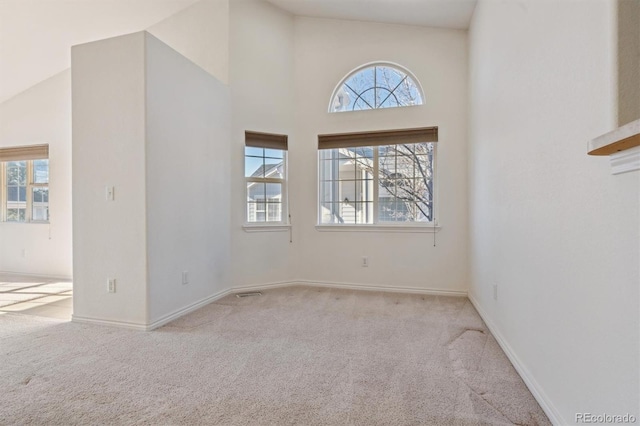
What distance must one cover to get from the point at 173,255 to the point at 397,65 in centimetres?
344

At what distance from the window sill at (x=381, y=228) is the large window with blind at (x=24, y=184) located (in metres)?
4.32

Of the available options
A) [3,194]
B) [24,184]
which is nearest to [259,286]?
[24,184]

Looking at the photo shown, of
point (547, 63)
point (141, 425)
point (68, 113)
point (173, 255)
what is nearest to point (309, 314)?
point (173, 255)

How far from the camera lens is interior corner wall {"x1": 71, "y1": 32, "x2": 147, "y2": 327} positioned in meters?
2.73

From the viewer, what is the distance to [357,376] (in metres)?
1.96

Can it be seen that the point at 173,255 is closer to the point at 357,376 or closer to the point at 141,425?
the point at 141,425

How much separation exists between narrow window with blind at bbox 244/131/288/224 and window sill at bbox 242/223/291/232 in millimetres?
76

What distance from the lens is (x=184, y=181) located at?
10.4ft

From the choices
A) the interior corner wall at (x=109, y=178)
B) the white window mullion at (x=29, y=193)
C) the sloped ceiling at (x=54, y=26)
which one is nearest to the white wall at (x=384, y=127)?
the sloped ceiling at (x=54, y=26)

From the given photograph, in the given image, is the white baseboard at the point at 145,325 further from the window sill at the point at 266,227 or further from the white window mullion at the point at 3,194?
the white window mullion at the point at 3,194

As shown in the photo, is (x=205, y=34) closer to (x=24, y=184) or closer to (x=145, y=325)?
(x=145, y=325)

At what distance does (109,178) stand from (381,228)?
2.97 meters

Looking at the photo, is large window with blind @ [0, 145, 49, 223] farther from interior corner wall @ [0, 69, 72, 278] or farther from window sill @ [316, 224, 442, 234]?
window sill @ [316, 224, 442, 234]

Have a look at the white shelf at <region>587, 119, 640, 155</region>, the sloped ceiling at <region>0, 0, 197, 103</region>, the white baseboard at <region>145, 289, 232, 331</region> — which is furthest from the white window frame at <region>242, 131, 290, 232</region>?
the white shelf at <region>587, 119, 640, 155</region>
